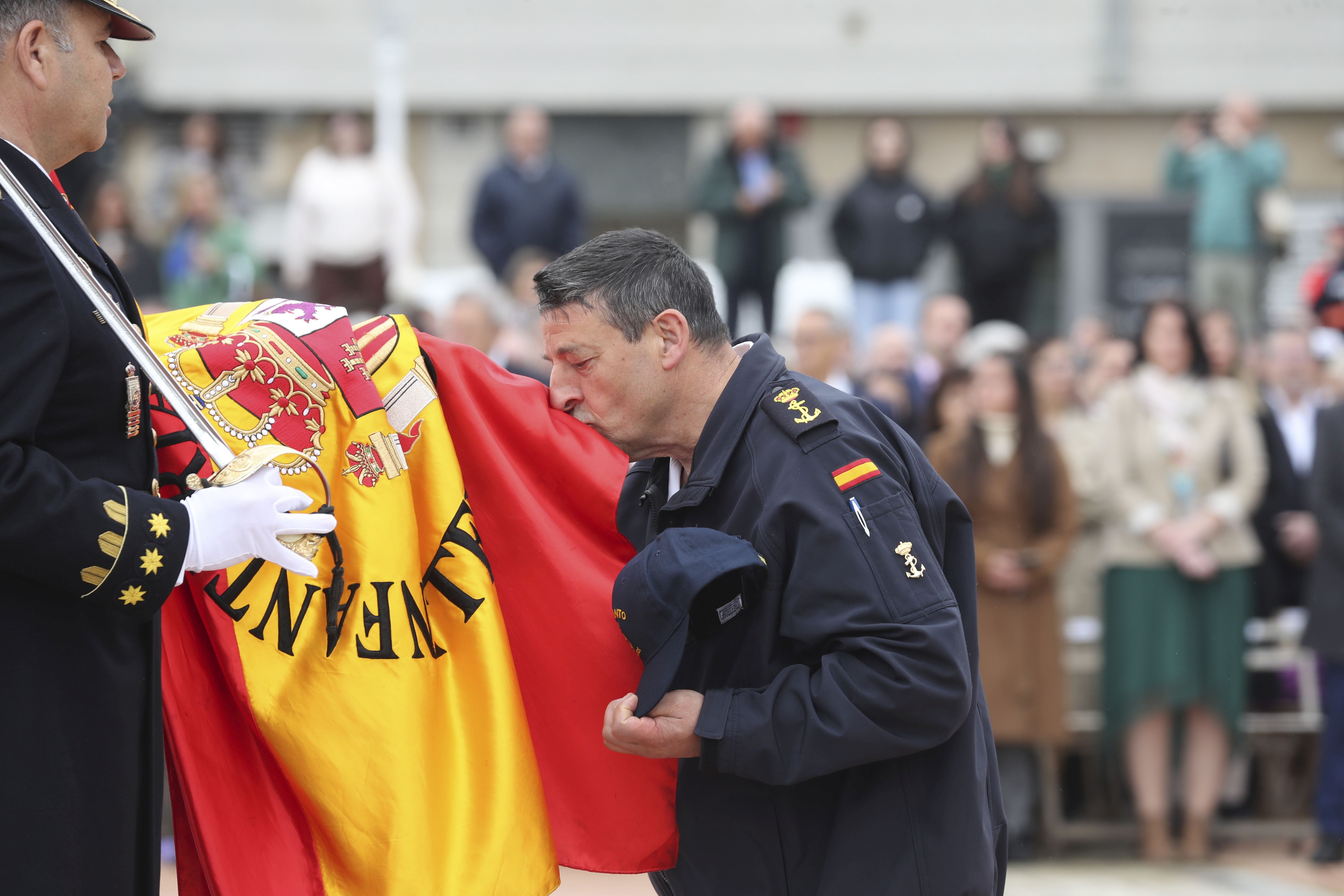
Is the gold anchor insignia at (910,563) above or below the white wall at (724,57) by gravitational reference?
below

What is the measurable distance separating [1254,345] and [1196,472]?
271 centimetres

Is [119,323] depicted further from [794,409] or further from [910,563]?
[910,563]

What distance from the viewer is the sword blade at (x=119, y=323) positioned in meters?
2.09

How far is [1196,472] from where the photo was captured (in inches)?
241

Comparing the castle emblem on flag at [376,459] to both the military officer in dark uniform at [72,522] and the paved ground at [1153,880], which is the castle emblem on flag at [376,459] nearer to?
the military officer in dark uniform at [72,522]

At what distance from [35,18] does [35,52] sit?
0.15ft

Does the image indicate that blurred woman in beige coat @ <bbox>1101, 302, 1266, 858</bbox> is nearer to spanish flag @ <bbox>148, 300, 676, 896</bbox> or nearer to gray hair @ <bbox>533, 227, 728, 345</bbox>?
spanish flag @ <bbox>148, 300, 676, 896</bbox>

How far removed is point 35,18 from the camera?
2.15 m

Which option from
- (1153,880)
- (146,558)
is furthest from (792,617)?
(1153,880)

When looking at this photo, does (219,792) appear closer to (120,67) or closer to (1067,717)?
(120,67)

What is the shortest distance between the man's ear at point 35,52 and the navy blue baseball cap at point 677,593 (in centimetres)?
112

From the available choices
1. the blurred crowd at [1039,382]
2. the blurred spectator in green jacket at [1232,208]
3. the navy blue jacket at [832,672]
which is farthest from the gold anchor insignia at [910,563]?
the blurred spectator in green jacket at [1232,208]

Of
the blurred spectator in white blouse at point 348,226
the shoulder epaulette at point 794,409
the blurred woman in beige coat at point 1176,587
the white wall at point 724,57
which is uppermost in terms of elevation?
the white wall at point 724,57

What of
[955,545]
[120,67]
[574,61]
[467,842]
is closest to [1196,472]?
[955,545]
